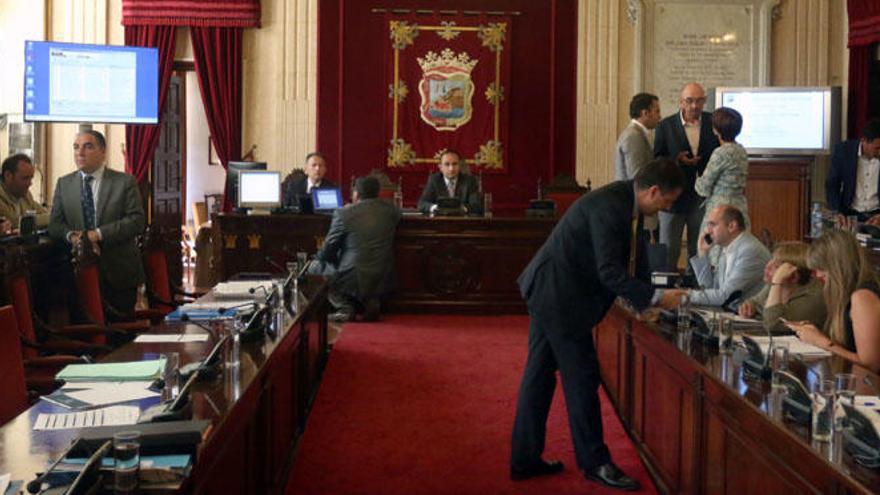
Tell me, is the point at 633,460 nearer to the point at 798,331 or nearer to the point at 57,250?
the point at 798,331

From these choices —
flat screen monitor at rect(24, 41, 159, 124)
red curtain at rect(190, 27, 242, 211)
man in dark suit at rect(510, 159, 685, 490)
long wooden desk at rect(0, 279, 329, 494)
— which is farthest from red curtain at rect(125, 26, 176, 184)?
man in dark suit at rect(510, 159, 685, 490)

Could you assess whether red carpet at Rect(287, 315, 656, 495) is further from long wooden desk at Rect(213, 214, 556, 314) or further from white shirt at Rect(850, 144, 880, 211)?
white shirt at Rect(850, 144, 880, 211)

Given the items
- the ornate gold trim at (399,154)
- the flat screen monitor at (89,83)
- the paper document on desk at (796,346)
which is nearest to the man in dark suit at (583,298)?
the paper document on desk at (796,346)

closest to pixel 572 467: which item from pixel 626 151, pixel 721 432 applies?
pixel 721 432

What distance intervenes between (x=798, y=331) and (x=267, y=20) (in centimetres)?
769

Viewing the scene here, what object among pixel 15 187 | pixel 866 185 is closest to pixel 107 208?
pixel 15 187

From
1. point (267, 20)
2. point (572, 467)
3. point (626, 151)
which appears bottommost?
point (572, 467)

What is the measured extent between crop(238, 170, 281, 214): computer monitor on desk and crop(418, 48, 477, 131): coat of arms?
251 cm

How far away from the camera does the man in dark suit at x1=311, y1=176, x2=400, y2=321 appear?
26.3ft

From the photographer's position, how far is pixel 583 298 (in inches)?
162

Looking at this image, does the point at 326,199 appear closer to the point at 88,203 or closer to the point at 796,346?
the point at 88,203

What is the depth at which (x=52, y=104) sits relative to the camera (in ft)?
26.8

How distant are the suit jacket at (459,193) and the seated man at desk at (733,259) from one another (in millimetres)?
3823

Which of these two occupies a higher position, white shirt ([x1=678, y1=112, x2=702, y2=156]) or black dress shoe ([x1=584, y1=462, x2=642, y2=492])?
white shirt ([x1=678, y1=112, x2=702, y2=156])
